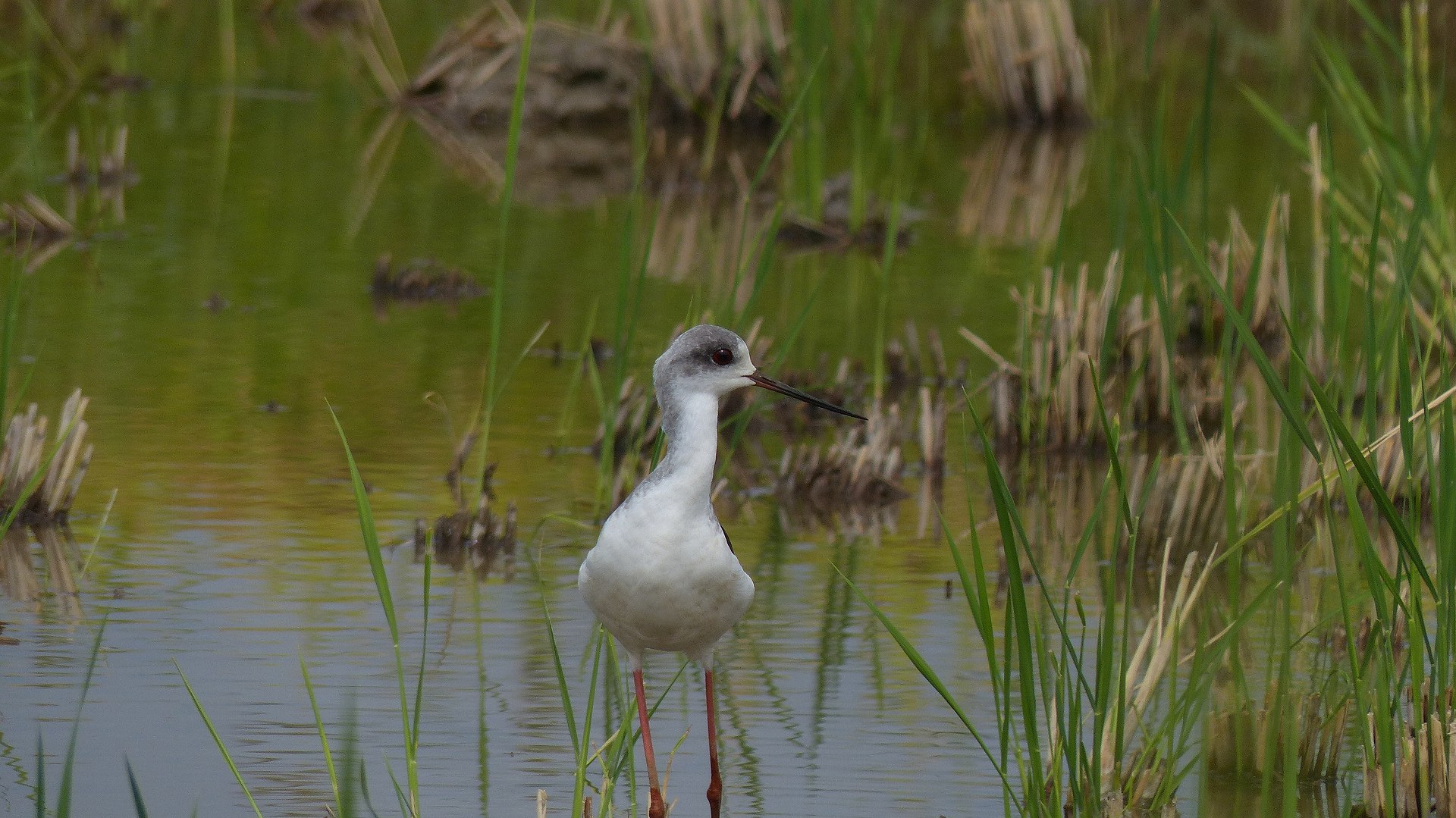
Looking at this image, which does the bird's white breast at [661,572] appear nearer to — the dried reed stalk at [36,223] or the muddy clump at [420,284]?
the muddy clump at [420,284]

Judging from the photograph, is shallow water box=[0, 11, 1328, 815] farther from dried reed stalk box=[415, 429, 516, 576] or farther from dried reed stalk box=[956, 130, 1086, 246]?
dried reed stalk box=[956, 130, 1086, 246]

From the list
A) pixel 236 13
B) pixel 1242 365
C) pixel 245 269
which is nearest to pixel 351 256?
pixel 245 269

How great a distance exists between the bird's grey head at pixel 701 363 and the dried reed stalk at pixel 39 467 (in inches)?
82.3

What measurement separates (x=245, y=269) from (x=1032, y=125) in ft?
24.1

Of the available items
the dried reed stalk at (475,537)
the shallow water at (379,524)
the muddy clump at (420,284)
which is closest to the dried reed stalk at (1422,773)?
the shallow water at (379,524)

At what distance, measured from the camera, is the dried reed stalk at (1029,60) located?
48.2ft

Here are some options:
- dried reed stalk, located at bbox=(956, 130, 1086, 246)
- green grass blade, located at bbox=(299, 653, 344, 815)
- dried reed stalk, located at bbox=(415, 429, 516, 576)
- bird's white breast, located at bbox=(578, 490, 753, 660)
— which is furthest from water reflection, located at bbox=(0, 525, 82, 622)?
dried reed stalk, located at bbox=(956, 130, 1086, 246)

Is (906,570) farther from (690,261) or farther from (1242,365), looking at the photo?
(690,261)

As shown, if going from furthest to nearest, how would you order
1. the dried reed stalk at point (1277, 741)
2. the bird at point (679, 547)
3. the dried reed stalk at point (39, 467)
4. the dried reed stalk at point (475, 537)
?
the dried reed stalk at point (475, 537) < the dried reed stalk at point (39, 467) < the dried reed stalk at point (1277, 741) < the bird at point (679, 547)

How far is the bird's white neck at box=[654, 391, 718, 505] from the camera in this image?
4035 mm

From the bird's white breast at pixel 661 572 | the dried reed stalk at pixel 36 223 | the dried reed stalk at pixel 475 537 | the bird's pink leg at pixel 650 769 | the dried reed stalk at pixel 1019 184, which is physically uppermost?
the dried reed stalk at pixel 1019 184

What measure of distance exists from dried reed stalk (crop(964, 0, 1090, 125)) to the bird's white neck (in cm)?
1083

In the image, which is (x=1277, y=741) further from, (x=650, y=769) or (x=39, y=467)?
(x=39, y=467)

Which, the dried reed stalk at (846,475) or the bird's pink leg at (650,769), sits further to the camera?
the dried reed stalk at (846,475)
